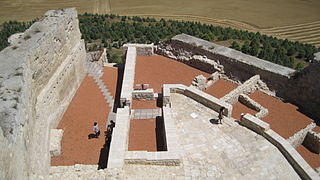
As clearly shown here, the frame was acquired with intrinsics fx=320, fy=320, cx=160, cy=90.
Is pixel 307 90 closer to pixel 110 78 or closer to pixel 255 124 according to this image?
pixel 255 124

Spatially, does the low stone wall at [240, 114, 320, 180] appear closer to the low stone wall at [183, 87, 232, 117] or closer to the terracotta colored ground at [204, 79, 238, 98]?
the low stone wall at [183, 87, 232, 117]

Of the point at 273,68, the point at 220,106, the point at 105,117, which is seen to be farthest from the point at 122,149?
the point at 273,68

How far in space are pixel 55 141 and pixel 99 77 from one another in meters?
5.81

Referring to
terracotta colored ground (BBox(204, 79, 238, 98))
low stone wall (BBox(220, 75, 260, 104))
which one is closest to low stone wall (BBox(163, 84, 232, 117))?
low stone wall (BBox(220, 75, 260, 104))

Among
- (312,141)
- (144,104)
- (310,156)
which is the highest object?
(144,104)

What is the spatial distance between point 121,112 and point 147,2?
33.0m

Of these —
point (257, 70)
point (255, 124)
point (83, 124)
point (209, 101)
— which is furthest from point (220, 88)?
point (83, 124)

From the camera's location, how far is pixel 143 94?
48.9 ft

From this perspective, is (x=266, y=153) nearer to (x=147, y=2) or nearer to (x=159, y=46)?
(x=159, y=46)

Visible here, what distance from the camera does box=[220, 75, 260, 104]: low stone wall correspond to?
15.6 meters

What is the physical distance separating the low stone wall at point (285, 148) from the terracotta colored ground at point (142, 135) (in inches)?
150

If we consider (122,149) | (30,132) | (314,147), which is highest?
(30,132)

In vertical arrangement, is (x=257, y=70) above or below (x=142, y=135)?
above

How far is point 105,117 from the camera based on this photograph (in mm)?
14422
